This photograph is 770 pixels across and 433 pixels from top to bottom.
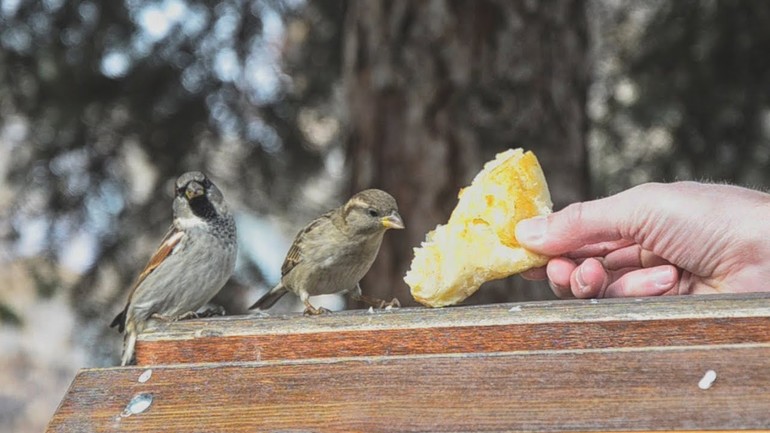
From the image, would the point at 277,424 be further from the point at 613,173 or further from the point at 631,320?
the point at 613,173

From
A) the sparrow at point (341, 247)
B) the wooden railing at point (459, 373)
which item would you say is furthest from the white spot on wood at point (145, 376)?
the sparrow at point (341, 247)

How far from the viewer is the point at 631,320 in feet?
6.00

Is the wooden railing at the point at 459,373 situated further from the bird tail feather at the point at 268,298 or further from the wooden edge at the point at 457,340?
the bird tail feather at the point at 268,298

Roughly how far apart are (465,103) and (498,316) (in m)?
2.77

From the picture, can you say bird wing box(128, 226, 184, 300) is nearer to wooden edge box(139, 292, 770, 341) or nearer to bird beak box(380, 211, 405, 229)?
bird beak box(380, 211, 405, 229)

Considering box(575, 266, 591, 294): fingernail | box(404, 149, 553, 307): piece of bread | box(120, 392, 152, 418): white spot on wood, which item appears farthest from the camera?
box(575, 266, 591, 294): fingernail

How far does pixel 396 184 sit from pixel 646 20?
84.5 inches

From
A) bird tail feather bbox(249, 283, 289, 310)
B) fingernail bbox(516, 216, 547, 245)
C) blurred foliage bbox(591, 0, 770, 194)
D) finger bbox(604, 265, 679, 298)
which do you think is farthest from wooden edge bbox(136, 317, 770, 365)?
blurred foliage bbox(591, 0, 770, 194)

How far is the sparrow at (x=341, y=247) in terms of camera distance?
347 centimetres

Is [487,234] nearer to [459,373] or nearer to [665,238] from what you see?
[665,238]

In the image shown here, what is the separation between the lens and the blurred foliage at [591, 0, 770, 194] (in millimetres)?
5535

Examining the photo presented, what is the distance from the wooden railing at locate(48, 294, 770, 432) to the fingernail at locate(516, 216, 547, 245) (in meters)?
0.58

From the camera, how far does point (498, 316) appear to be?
1.91 metres

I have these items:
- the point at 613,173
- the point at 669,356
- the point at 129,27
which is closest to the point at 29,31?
the point at 129,27
